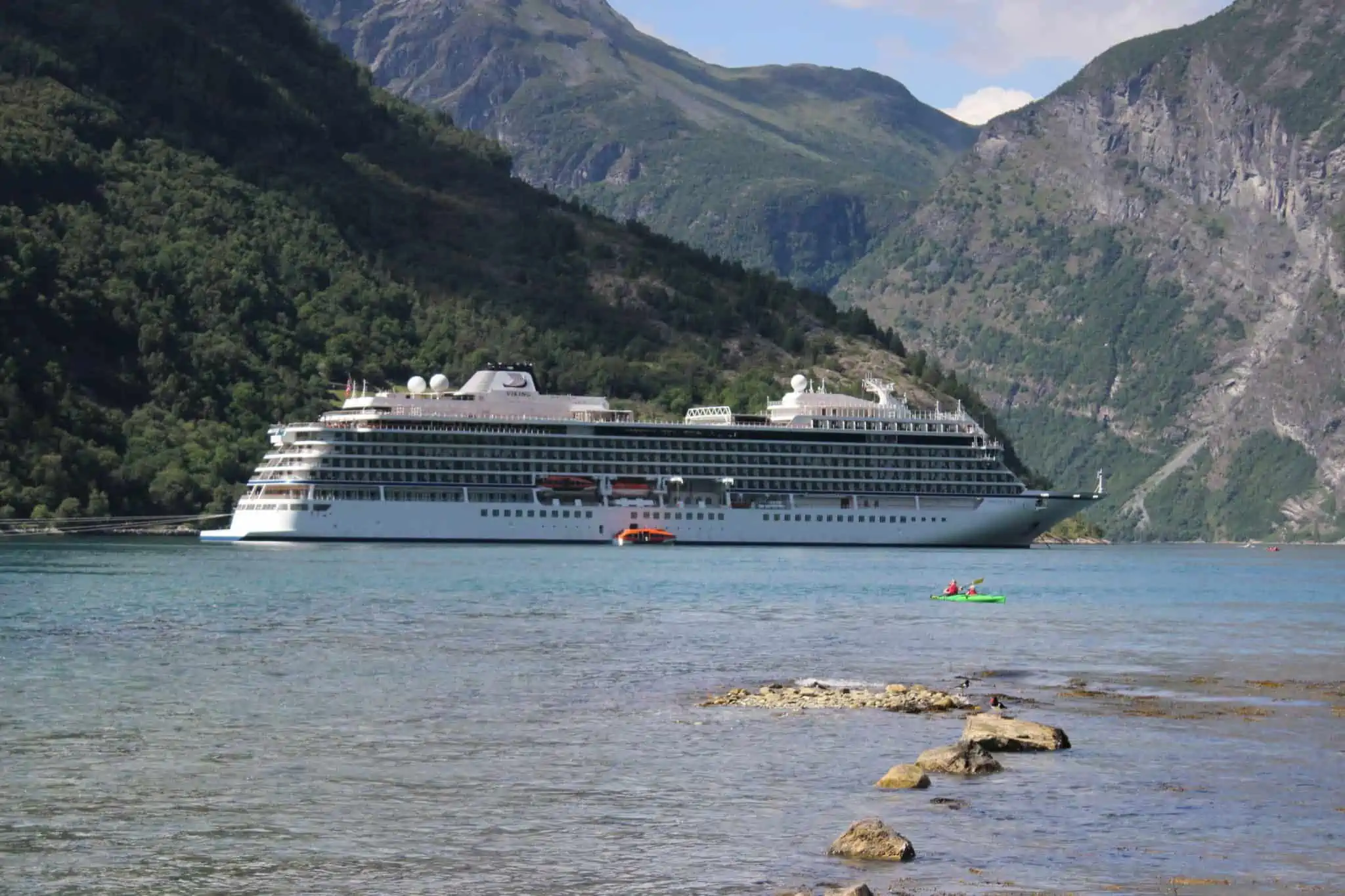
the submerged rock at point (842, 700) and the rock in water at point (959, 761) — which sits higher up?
the submerged rock at point (842, 700)

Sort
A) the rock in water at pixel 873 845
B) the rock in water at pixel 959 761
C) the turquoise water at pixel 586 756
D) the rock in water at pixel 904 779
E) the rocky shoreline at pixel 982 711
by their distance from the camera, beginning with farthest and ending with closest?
the rock in water at pixel 959 761
the rock in water at pixel 904 779
the turquoise water at pixel 586 756
the rock in water at pixel 873 845
the rocky shoreline at pixel 982 711

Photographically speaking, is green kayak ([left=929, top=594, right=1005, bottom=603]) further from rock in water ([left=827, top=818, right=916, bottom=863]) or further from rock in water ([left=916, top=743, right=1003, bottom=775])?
rock in water ([left=827, top=818, right=916, bottom=863])

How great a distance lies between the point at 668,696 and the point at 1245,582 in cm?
11643

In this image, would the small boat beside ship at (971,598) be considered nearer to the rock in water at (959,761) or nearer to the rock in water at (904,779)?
the rock in water at (959,761)

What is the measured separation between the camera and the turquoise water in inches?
1615

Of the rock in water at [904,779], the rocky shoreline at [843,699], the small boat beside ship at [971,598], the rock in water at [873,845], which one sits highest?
the small boat beside ship at [971,598]

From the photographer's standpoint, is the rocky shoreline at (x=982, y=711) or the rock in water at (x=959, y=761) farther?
the rock in water at (x=959, y=761)

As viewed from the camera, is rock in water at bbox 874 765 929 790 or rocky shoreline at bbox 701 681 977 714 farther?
rocky shoreline at bbox 701 681 977 714

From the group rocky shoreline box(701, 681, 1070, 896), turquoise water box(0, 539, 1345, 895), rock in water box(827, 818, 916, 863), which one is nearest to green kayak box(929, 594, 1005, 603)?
turquoise water box(0, 539, 1345, 895)

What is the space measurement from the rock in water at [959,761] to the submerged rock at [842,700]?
35.0ft

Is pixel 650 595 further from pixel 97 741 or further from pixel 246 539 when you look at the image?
pixel 246 539

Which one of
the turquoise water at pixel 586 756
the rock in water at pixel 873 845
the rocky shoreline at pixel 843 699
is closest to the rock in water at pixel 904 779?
the turquoise water at pixel 586 756

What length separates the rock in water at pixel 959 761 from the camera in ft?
164

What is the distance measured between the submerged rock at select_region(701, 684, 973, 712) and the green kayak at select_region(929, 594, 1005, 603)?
54.4m
